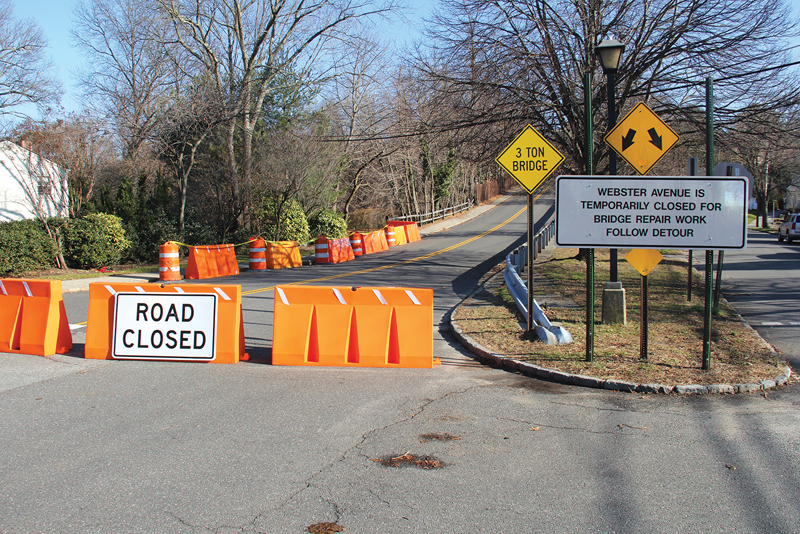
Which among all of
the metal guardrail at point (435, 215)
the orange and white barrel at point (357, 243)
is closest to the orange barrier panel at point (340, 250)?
the orange and white barrel at point (357, 243)

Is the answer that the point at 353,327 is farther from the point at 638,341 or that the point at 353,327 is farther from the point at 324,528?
the point at 324,528

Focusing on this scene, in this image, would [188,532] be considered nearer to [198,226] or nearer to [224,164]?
[198,226]

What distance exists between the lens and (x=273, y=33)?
2978 centimetres

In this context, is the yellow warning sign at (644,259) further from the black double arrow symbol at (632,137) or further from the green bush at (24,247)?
the green bush at (24,247)

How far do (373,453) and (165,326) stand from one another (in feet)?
14.1

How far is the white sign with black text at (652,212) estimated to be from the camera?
23.7 feet

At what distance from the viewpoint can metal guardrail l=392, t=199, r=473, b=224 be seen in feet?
147

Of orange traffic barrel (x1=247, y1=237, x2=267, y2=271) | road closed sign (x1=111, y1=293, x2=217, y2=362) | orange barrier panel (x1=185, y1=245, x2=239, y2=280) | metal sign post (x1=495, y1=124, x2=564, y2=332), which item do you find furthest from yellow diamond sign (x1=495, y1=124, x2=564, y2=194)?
orange traffic barrel (x1=247, y1=237, x2=267, y2=271)

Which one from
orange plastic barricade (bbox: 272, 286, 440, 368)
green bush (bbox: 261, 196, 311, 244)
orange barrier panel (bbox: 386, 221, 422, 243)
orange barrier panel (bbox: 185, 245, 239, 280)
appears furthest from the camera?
orange barrier panel (bbox: 386, 221, 422, 243)

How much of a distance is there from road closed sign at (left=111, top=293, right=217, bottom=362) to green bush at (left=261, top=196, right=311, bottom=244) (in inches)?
838

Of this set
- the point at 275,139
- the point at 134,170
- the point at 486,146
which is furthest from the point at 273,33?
the point at 486,146

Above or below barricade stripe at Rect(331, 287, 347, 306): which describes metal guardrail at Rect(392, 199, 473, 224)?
above

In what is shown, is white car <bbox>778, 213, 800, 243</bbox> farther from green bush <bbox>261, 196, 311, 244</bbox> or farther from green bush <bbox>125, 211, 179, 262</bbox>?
green bush <bbox>125, 211, 179, 262</bbox>

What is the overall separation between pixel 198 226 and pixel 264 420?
23834mm
